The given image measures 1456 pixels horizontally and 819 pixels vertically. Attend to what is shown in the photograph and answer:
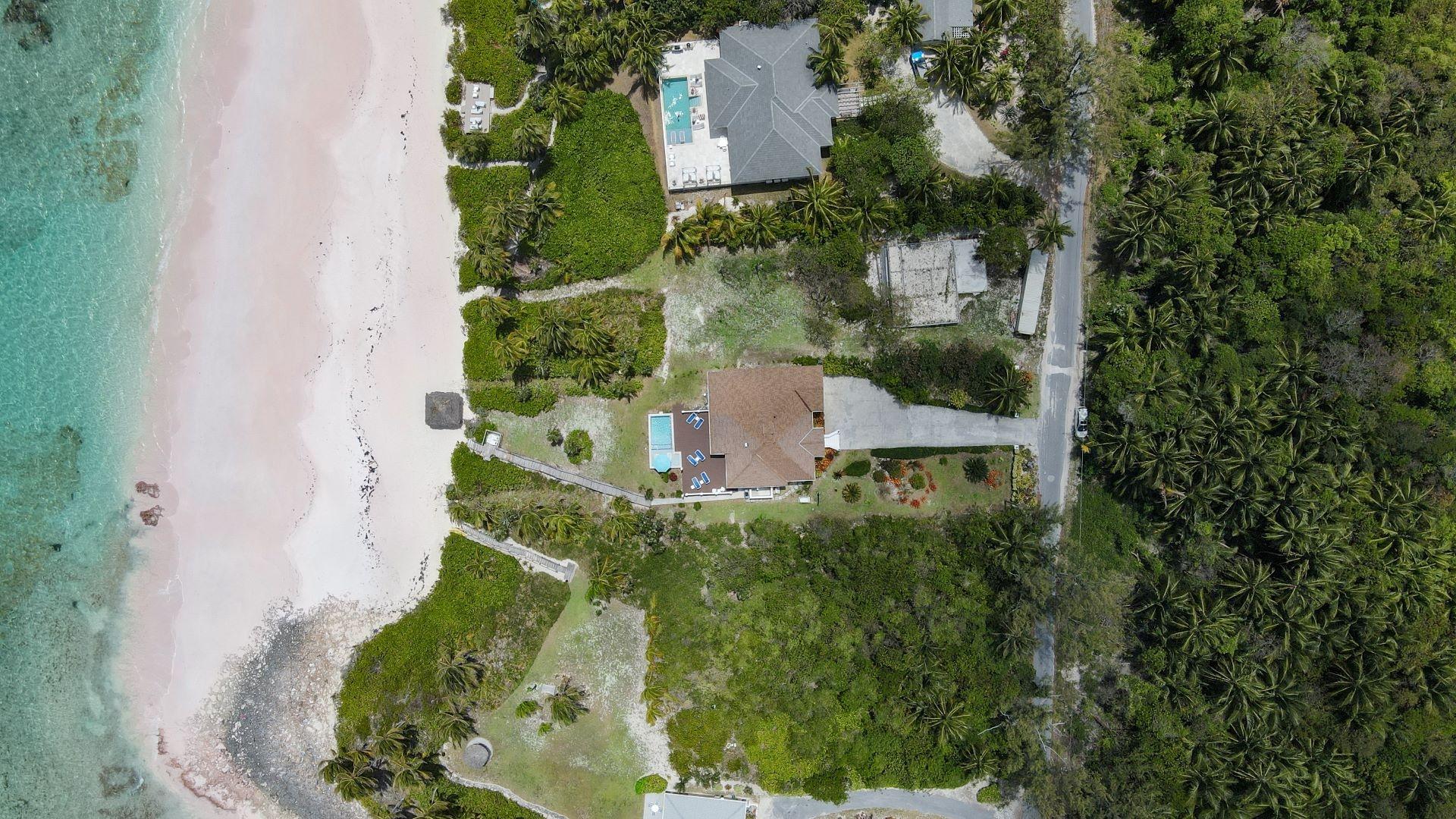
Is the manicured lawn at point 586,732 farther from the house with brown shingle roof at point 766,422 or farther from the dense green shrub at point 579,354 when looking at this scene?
the dense green shrub at point 579,354

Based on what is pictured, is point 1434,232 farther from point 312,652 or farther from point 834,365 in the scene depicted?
point 312,652

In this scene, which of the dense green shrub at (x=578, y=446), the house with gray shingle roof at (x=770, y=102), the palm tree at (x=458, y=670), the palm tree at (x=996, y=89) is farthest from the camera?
the dense green shrub at (x=578, y=446)

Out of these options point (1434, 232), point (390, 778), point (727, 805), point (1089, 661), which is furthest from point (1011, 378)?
point (390, 778)

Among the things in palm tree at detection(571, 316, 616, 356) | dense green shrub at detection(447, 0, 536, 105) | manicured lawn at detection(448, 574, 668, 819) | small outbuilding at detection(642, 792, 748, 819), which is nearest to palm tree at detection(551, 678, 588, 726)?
manicured lawn at detection(448, 574, 668, 819)

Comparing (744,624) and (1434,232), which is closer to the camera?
(1434,232)

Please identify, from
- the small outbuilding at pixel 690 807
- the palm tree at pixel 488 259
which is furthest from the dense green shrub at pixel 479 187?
the small outbuilding at pixel 690 807

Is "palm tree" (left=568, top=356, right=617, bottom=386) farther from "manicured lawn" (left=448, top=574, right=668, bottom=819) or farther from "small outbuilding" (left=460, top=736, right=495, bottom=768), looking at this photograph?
"small outbuilding" (left=460, top=736, right=495, bottom=768)

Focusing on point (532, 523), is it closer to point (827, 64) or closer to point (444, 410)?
point (444, 410)
